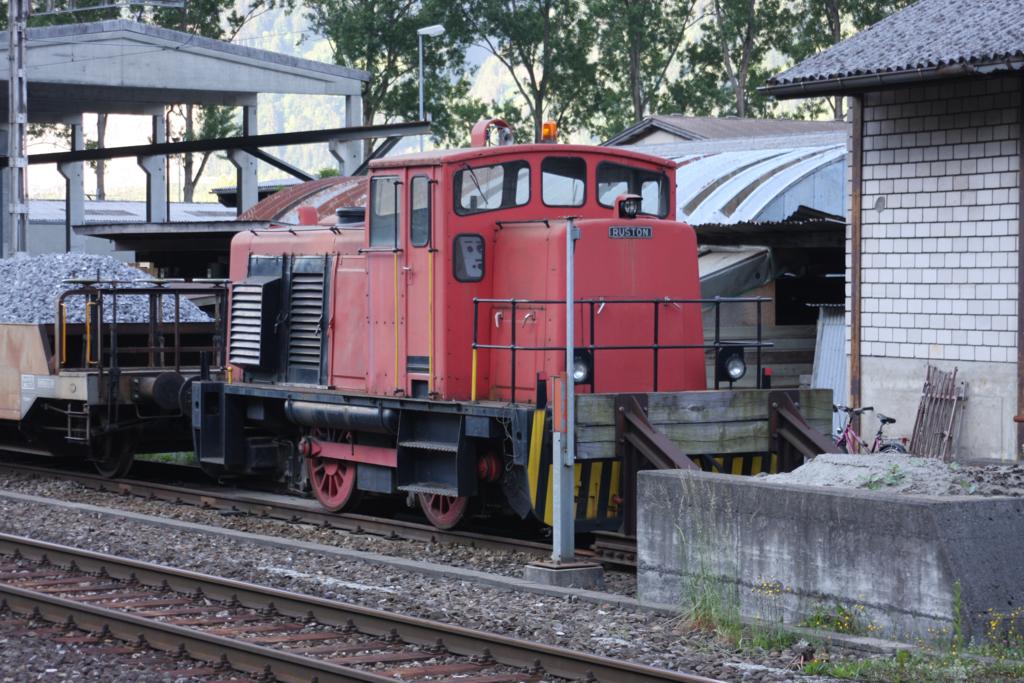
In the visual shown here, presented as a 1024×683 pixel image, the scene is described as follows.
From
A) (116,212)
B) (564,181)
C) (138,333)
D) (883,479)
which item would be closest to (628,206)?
(564,181)

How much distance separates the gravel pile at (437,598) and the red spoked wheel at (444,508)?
1136mm

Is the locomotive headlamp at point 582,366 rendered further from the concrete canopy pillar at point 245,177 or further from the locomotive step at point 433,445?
the concrete canopy pillar at point 245,177

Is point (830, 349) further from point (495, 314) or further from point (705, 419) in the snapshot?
point (495, 314)

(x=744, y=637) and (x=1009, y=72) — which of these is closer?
(x=744, y=637)

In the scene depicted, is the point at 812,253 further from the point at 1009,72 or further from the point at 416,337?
the point at 416,337

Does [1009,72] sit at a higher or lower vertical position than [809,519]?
higher

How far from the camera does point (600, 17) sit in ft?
159

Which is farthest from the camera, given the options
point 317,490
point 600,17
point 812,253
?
point 600,17

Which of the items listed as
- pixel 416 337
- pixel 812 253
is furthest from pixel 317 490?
pixel 812 253

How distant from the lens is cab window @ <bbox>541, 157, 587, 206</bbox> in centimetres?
1112

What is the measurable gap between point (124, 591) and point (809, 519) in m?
4.73

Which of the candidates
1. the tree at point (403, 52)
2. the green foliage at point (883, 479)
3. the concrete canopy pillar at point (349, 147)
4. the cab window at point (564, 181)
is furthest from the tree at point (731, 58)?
the green foliage at point (883, 479)

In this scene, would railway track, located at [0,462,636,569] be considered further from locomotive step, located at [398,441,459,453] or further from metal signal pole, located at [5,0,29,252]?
metal signal pole, located at [5,0,29,252]

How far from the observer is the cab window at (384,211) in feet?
36.8
